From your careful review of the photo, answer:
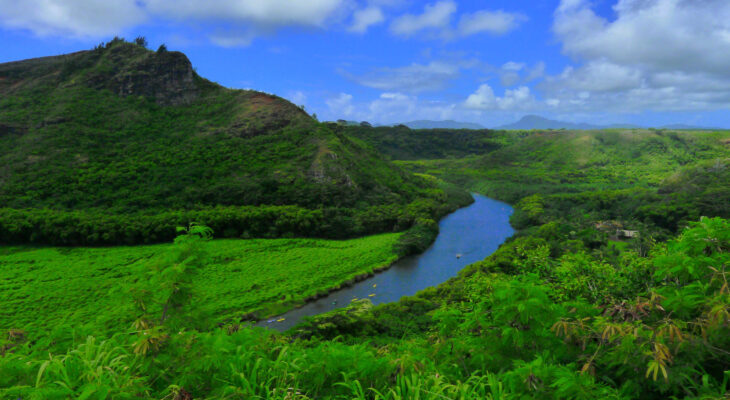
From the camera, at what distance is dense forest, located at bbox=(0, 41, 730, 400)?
3.89 m

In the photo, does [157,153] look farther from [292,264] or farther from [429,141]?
[429,141]

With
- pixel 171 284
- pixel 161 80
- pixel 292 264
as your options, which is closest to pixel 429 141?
pixel 161 80

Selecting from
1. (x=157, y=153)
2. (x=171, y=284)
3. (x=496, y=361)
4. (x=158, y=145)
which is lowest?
(x=496, y=361)

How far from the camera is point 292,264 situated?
32.1 m

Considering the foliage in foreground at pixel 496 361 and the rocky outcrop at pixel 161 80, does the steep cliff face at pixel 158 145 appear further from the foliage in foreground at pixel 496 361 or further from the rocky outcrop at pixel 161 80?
the foliage in foreground at pixel 496 361

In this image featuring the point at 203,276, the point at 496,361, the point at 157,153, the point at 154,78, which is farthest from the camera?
the point at 154,78

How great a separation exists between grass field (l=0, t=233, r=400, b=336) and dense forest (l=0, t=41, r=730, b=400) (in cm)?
20

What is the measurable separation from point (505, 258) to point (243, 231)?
26747 mm

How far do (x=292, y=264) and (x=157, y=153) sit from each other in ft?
103

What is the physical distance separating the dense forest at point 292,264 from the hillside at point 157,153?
1.06ft

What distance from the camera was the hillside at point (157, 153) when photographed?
130ft

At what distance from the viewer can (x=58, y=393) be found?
299 centimetres

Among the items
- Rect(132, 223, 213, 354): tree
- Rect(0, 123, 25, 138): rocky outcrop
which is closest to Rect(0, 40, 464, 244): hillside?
Rect(0, 123, 25, 138): rocky outcrop

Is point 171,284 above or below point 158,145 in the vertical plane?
below
